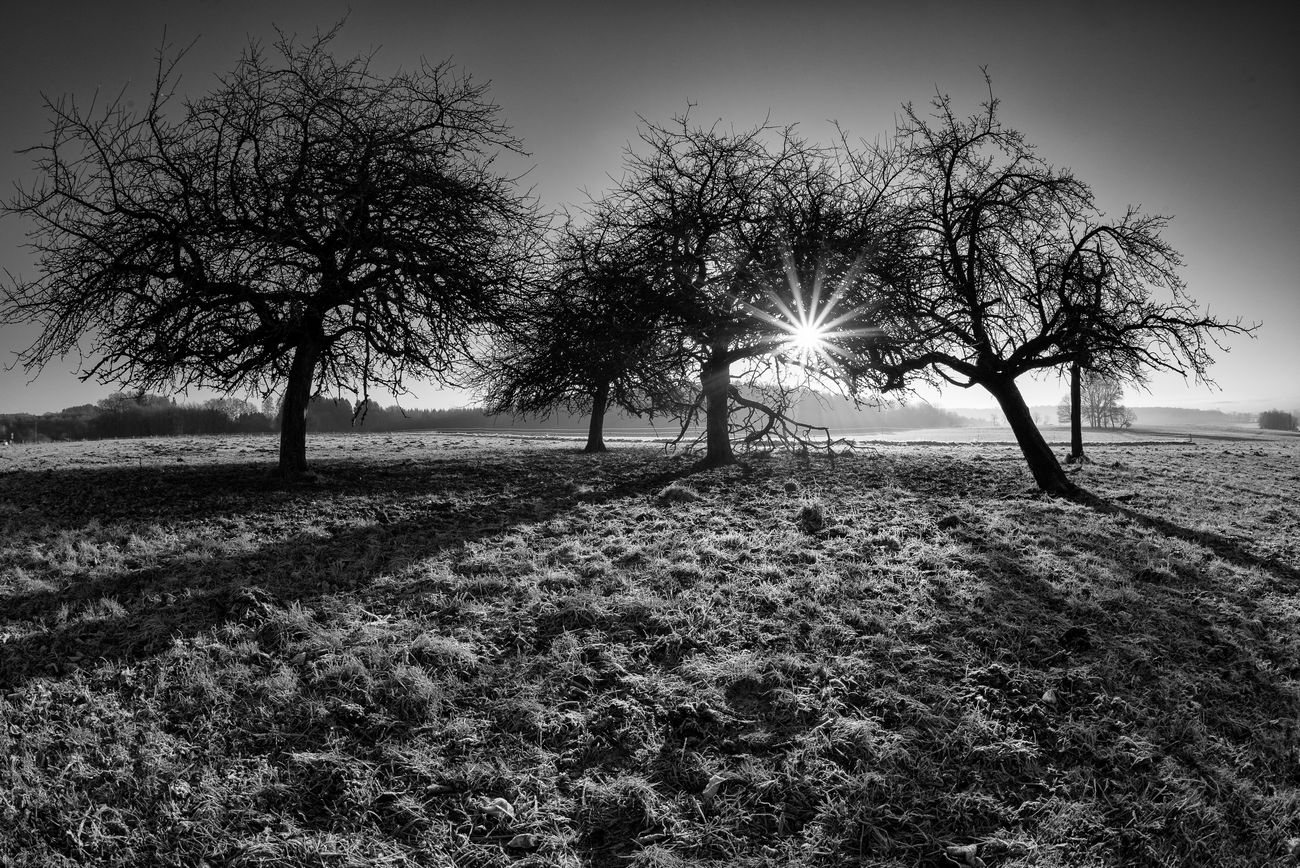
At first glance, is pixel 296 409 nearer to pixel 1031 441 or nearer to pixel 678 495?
pixel 678 495

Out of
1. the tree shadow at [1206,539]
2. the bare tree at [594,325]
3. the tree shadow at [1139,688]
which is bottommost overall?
the tree shadow at [1139,688]

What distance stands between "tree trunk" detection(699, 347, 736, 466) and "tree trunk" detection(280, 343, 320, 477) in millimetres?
8330

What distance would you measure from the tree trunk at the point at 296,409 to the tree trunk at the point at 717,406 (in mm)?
8330

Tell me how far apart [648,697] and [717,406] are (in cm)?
1088

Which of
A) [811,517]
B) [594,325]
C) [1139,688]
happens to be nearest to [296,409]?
[594,325]

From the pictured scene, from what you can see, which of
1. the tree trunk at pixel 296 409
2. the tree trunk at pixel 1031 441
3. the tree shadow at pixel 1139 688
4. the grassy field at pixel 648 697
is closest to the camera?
the grassy field at pixel 648 697

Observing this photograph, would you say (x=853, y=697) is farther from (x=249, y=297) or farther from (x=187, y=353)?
(x=187, y=353)

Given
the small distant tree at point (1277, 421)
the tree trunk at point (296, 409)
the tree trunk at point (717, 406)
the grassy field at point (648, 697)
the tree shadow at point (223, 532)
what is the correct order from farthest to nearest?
the small distant tree at point (1277, 421) < the tree trunk at point (717, 406) < the tree trunk at point (296, 409) < the tree shadow at point (223, 532) < the grassy field at point (648, 697)

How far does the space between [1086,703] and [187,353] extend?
12.7 meters

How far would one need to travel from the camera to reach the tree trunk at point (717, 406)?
44.0 feet

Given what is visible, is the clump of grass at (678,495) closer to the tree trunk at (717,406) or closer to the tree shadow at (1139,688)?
the tree trunk at (717,406)

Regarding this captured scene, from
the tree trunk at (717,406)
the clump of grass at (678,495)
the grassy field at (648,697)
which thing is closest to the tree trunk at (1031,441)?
the grassy field at (648,697)

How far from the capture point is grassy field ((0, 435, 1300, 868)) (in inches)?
100

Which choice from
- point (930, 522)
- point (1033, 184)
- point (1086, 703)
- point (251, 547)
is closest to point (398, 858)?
point (1086, 703)
